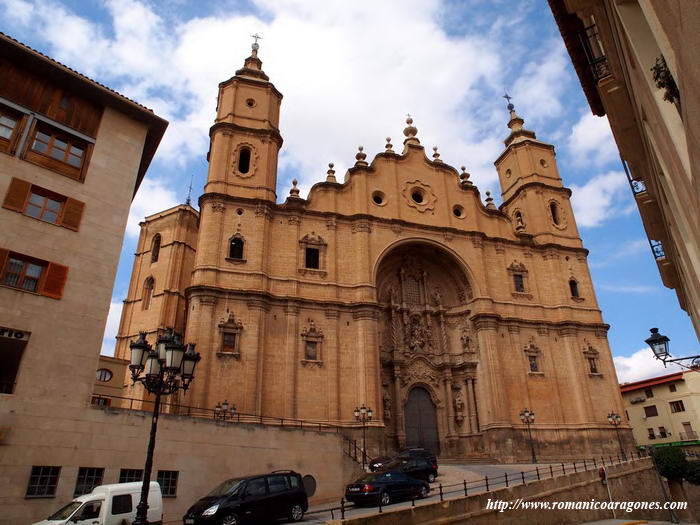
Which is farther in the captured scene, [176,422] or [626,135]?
[176,422]

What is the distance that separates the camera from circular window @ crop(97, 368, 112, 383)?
29.1 m

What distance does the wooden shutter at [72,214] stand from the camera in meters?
17.2

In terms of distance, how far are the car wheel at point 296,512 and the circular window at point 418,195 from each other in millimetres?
24755

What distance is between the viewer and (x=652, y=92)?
6723 millimetres

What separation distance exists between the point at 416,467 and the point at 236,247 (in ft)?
52.3

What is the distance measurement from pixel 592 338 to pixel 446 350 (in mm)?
10662

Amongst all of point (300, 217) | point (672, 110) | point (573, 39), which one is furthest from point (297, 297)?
point (672, 110)

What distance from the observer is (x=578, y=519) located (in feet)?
64.3

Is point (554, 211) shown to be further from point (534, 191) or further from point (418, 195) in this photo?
point (418, 195)

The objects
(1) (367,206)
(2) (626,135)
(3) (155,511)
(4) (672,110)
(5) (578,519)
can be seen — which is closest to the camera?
(4) (672,110)

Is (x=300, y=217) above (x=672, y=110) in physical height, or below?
above

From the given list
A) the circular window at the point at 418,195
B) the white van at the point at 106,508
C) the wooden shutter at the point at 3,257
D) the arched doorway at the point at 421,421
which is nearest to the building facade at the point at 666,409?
the arched doorway at the point at 421,421

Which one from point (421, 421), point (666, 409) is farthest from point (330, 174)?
point (666, 409)

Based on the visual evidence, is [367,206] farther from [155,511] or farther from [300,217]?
[155,511]
